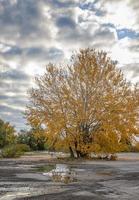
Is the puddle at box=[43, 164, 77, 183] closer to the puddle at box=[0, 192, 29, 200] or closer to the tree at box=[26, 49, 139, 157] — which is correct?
the puddle at box=[0, 192, 29, 200]

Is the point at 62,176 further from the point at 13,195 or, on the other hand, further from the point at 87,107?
the point at 87,107

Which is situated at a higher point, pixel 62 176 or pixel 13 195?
pixel 62 176

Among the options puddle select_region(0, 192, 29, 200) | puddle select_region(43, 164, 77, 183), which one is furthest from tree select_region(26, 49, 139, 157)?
puddle select_region(0, 192, 29, 200)

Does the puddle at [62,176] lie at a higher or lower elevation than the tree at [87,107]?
lower

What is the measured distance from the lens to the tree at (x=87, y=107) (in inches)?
1665

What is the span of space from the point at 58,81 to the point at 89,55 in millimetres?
4023

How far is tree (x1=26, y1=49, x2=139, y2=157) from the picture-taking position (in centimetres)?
4228

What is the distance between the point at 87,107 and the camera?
141ft

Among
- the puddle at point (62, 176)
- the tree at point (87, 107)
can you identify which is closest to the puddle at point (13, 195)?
the puddle at point (62, 176)

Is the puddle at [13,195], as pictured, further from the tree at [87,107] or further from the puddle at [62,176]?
the tree at [87,107]

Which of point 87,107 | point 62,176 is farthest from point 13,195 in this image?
point 87,107

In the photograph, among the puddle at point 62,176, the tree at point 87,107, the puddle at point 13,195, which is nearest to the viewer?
the puddle at point 13,195

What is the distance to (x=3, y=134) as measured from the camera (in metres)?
76.2

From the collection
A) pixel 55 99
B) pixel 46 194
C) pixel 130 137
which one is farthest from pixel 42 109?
pixel 46 194
